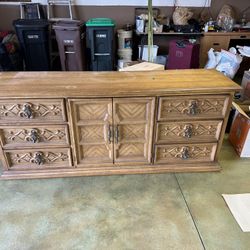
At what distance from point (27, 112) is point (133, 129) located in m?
0.76

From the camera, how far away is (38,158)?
6.01ft

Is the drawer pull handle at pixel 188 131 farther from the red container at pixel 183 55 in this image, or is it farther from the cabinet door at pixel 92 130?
the red container at pixel 183 55

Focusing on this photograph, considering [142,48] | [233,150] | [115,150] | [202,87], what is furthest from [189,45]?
[115,150]

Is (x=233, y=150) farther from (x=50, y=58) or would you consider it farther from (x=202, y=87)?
(x=50, y=58)

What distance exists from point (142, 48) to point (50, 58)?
1481 millimetres

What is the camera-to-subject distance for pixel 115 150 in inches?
73.2

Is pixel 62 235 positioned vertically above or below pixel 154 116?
below

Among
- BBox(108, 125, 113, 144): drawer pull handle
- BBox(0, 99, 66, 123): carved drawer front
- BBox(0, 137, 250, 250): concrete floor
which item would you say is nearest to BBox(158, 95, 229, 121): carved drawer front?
BBox(108, 125, 113, 144): drawer pull handle

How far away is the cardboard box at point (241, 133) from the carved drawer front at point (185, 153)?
0.38 meters

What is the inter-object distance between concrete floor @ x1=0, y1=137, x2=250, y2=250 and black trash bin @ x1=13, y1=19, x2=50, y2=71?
2.36m

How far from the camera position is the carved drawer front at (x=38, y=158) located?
1.82 m

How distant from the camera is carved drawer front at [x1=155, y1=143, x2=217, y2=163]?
1.91 metres

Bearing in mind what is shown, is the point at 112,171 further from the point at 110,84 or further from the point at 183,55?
the point at 183,55

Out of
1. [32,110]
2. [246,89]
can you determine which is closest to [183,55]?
[246,89]
